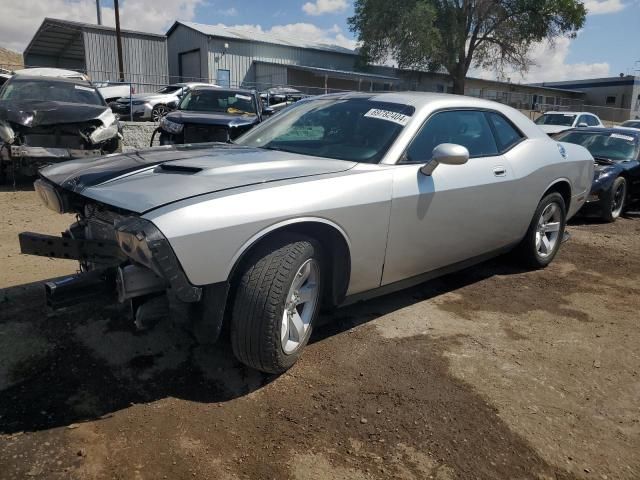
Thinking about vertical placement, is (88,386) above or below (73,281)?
below

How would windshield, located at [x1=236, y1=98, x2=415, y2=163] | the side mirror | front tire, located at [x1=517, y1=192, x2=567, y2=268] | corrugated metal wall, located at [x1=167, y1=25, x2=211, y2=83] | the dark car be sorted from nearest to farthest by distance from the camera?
the side mirror
windshield, located at [x1=236, y1=98, x2=415, y2=163]
front tire, located at [x1=517, y1=192, x2=567, y2=268]
the dark car
corrugated metal wall, located at [x1=167, y1=25, x2=211, y2=83]

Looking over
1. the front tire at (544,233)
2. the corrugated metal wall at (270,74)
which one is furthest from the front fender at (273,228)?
the corrugated metal wall at (270,74)

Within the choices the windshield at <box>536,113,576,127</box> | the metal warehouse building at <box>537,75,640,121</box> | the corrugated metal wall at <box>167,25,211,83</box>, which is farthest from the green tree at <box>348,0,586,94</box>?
the metal warehouse building at <box>537,75,640,121</box>

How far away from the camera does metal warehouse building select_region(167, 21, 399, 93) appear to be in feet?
104

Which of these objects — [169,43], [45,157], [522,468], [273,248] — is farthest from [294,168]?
[169,43]

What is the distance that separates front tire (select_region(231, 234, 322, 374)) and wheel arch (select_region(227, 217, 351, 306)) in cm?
6

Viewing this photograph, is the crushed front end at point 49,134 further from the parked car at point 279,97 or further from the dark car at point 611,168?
the parked car at point 279,97

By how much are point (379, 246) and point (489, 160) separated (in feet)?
4.73

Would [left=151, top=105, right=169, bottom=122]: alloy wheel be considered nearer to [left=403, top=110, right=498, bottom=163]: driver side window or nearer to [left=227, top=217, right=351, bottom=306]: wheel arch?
[left=403, top=110, right=498, bottom=163]: driver side window

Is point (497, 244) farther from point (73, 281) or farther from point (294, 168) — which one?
point (73, 281)

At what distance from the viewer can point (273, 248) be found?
2.62 meters

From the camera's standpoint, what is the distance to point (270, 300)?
8.31ft

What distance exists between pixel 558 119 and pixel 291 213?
17.8 meters

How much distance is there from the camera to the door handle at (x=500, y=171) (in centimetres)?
396
